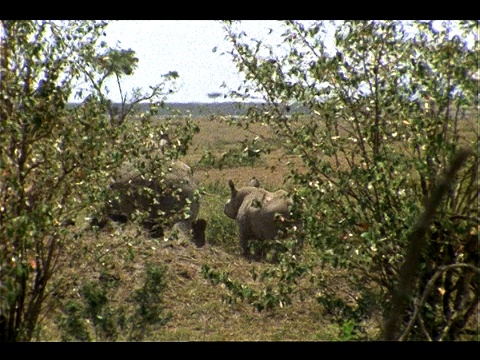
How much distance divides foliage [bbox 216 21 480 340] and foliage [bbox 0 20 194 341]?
2.83ft

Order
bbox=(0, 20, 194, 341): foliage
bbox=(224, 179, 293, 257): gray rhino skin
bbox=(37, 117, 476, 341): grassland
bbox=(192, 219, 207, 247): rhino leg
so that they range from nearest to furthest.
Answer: bbox=(0, 20, 194, 341): foliage → bbox=(37, 117, 476, 341): grassland → bbox=(224, 179, 293, 257): gray rhino skin → bbox=(192, 219, 207, 247): rhino leg

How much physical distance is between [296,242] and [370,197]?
60 cm

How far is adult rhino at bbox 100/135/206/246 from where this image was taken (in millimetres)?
5637

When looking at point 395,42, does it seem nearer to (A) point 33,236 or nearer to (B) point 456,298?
(B) point 456,298

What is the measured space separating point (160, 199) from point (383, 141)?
14.9 feet

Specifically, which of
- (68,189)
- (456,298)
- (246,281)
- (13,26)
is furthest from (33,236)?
(246,281)

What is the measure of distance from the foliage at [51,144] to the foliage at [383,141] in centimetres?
86

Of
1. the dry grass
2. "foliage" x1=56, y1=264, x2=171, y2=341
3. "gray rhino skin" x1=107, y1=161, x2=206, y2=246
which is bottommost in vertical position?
the dry grass

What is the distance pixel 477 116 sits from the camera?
13.7 feet

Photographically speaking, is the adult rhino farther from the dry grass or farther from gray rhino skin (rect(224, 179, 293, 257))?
gray rhino skin (rect(224, 179, 293, 257))

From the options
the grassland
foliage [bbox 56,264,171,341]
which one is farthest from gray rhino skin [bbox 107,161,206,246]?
foliage [bbox 56,264,171,341]

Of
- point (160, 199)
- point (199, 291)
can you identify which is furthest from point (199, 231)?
point (199, 291)

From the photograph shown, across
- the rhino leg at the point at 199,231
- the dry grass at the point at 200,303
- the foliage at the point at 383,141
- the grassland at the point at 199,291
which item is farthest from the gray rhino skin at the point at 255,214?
the foliage at the point at 383,141
